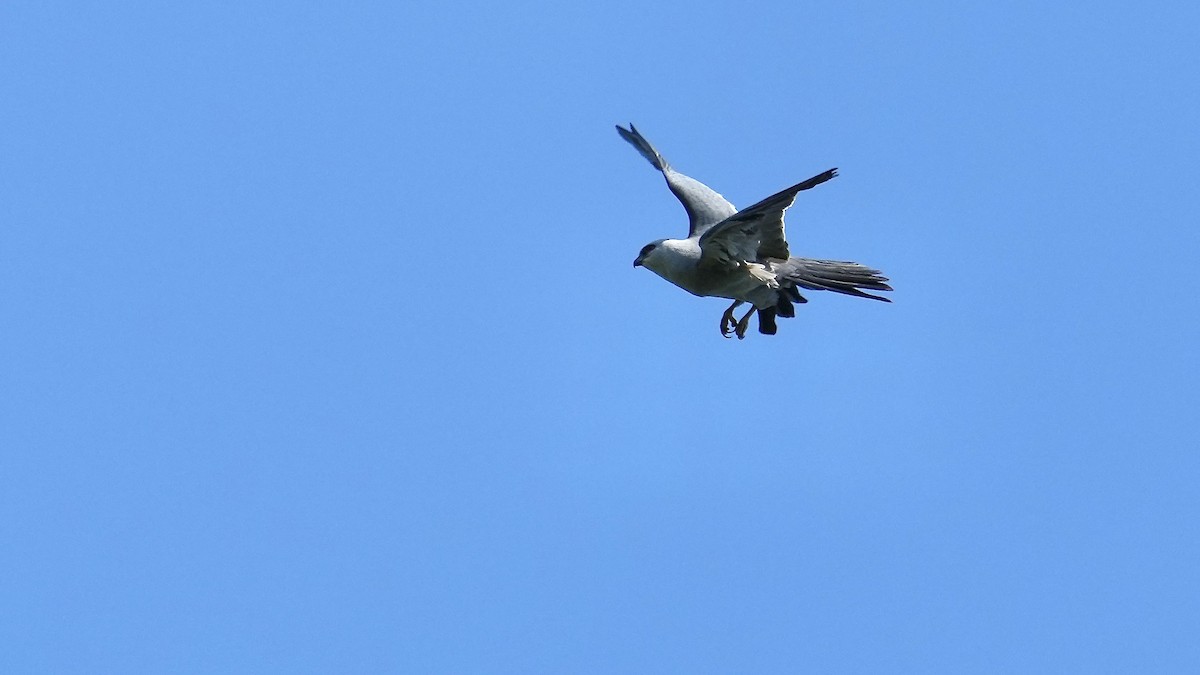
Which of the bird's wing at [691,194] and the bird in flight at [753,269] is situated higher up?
the bird's wing at [691,194]

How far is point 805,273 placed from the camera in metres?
15.2

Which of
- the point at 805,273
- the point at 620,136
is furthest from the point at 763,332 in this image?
the point at 620,136

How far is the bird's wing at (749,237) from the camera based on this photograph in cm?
1391

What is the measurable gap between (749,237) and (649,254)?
3.46ft

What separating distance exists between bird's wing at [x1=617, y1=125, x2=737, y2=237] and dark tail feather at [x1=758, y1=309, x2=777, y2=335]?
106 centimetres

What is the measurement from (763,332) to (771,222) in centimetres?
181

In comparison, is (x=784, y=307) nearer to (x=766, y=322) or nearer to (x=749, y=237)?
(x=766, y=322)

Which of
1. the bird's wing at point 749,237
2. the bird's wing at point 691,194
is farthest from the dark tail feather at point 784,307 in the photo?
the bird's wing at point 691,194

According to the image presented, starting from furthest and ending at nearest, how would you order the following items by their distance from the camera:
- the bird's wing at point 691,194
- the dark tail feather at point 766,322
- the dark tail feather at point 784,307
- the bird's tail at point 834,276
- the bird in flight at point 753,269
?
the bird's wing at point 691,194 → the dark tail feather at point 766,322 → the dark tail feather at point 784,307 → the bird's tail at point 834,276 → the bird in flight at point 753,269

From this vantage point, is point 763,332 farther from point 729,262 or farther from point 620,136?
point 620,136

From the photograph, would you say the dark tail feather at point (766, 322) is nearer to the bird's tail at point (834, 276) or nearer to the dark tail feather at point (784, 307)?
the dark tail feather at point (784, 307)

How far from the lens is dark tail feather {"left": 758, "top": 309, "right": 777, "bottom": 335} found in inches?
620

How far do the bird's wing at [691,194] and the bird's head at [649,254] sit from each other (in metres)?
0.97

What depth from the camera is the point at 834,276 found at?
15.2 m
